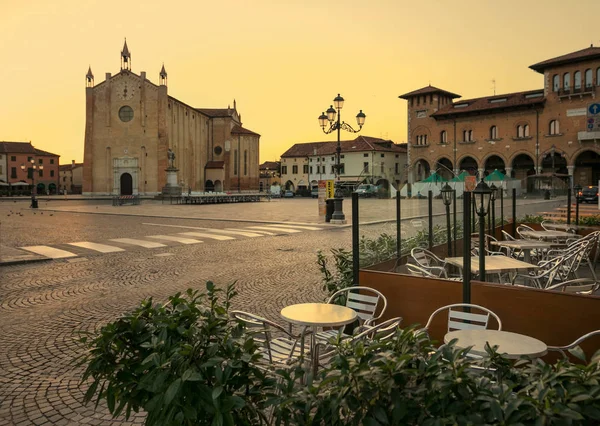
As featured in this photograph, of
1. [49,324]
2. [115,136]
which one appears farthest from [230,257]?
[115,136]

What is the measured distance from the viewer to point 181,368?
229 cm

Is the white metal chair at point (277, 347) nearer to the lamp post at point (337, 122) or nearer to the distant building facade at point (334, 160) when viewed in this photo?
the lamp post at point (337, 122)

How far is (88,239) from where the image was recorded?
49.7 ft

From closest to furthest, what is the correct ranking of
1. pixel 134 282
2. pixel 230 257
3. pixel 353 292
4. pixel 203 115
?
pixel 353 292
pixel 134 282
pixel 230 257
pixel 203 115

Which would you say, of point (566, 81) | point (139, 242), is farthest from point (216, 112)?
point (139, 242)

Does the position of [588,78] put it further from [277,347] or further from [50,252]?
[277,347]

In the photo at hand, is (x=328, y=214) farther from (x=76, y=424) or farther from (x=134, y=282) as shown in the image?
(x=76, y=424)

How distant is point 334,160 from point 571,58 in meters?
41.3

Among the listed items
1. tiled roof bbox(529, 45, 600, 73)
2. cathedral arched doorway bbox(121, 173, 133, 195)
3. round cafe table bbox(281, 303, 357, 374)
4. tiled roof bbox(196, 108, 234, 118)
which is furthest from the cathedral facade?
round cafe table bbox(281, 303, 357, 374)

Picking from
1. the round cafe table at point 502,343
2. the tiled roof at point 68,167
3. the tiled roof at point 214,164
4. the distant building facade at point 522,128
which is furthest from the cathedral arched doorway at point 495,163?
the tiled roof at point 68,167

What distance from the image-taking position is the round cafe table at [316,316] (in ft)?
11.8

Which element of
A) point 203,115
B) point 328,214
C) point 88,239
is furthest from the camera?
point 203,115

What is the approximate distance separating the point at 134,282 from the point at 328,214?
45.9ft

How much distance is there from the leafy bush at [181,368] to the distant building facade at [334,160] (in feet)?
211
